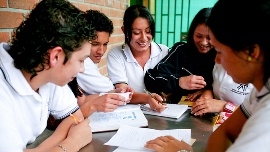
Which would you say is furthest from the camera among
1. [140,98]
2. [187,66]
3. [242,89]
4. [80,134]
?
[187,66]

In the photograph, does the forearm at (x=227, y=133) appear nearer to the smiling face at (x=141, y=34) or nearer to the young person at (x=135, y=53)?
the young person at (x=135, y=53)

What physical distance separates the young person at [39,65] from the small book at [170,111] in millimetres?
496

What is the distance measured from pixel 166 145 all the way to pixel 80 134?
37 cm

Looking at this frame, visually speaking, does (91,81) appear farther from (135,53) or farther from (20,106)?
(20,106)

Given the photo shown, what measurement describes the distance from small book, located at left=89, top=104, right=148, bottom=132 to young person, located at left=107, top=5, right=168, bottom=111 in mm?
478

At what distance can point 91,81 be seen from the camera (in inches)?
68.9

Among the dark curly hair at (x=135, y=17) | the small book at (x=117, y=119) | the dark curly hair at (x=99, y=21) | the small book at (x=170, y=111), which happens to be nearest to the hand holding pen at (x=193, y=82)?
the small book at (x=170, y=111)

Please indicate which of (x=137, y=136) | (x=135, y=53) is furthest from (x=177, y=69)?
(x=137, y=136)

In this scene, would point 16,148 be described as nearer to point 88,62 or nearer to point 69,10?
point 69,10

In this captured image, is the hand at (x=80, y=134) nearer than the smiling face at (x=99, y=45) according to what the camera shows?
Yes

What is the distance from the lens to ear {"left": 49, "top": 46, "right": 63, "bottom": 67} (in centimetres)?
98

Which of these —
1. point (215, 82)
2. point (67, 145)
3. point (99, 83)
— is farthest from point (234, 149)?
A: point (99, 83)

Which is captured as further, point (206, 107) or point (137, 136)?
point (206, 107)

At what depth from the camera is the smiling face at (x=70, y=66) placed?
1.04 metres
